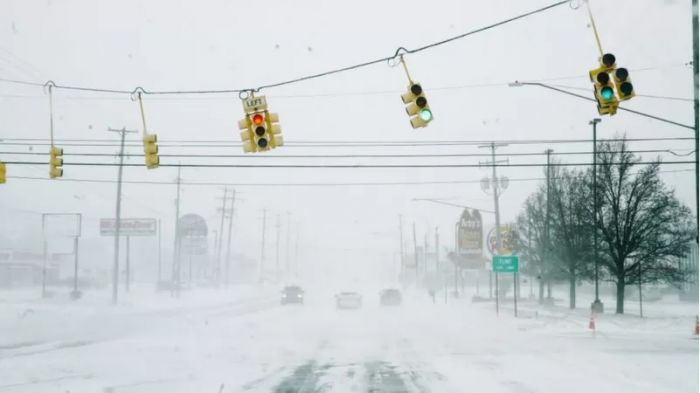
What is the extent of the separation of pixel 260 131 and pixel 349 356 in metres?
8.00

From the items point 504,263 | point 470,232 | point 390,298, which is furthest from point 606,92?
point 390,298

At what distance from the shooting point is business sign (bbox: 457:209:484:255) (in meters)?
55.2

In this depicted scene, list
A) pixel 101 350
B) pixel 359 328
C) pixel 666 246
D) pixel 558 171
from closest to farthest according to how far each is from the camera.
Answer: pixel 101 350 < pixel 359 328 < pixel 666 246 < pixel 558 171

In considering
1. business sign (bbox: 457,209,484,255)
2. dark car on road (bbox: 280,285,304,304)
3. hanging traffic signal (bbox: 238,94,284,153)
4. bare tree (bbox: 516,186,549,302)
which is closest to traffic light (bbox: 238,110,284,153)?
hanging traffic signal (bbox: 238,94,284,153)

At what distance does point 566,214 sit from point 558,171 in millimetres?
9484

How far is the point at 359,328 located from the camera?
3306 cm

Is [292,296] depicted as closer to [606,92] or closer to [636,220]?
[636,220]

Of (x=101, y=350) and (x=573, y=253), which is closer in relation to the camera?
(x=101, y=350)

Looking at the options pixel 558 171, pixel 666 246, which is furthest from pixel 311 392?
pixel 558 171

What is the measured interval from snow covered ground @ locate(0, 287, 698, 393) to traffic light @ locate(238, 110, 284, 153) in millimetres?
5129

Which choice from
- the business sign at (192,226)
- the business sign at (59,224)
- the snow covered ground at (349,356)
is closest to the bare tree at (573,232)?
the snow covered ground at (349,356)

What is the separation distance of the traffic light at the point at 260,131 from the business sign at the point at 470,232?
39.9 m

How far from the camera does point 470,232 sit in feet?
183

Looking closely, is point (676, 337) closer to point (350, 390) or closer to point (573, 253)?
point (350, 390)
